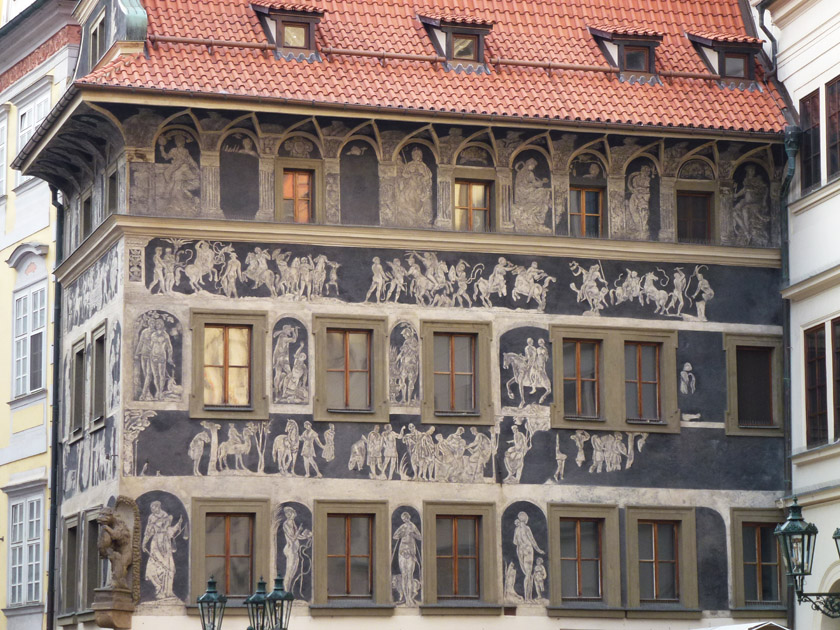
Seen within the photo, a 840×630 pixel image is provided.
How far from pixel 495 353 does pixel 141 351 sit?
5.10 metres

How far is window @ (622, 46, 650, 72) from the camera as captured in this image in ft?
102

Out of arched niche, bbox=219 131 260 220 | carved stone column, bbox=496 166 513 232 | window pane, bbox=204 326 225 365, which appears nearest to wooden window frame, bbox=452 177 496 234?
carved stone column, bbox=496 166 513 232

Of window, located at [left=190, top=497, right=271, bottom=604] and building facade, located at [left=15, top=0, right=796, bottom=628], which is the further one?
building facade, located at [left=15, top=0, right=796, bottom=628]

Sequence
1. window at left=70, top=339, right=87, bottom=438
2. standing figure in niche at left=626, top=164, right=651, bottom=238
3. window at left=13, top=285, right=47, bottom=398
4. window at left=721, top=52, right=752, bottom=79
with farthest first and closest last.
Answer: window at left=13, top=285, right=47, bottom=398
window at left=721, top=52, right=752, bottom=79
window at left=70, top=339, right=87, bottom=438
standing figure in niche at left=626, top=164, right=651, bottom=238

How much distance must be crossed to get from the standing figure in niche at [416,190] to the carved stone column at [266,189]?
73.5 inches

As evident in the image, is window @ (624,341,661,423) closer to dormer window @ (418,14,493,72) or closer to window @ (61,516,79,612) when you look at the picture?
dormer window @ (418,14,493,72)

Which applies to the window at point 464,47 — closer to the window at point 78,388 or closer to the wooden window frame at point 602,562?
the wooden window frame at point 602,562

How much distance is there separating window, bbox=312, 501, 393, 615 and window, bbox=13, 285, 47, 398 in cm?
780

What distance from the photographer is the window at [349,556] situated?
28.6 m

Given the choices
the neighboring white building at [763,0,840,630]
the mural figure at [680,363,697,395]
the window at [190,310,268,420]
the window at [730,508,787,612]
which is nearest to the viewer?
the window at [190,310,268,420]

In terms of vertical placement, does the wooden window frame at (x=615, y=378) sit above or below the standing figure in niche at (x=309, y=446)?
above

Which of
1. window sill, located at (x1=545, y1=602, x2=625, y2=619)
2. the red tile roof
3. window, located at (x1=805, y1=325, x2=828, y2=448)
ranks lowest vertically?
window sill, located at (x1=545, y1=602, x2=625, y2=619)

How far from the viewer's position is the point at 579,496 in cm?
2953

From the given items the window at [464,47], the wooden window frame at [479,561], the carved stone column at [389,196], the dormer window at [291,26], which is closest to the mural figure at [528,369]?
the wooden window frame at [479,561]
